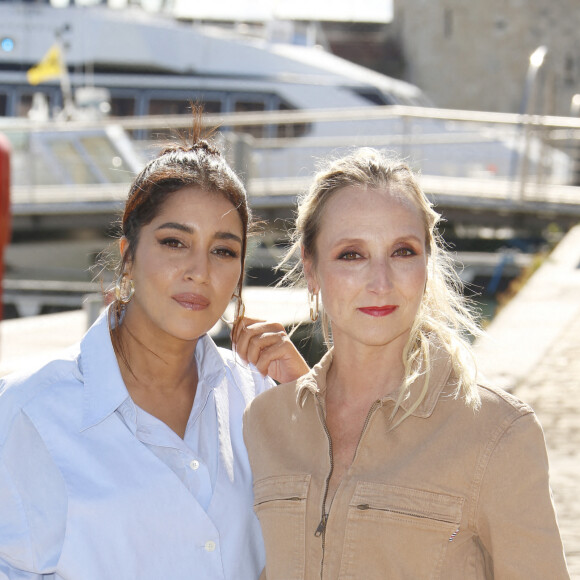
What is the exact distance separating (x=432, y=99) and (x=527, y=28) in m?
3.64

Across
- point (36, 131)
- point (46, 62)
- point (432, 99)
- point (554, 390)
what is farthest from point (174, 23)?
point (554, 390)

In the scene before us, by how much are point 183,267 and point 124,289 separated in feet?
0.63

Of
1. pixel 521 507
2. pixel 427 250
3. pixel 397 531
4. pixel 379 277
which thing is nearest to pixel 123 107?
pixel 427 250

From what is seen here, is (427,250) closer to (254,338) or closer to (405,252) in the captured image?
(405,252)

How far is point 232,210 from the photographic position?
87.5 inches

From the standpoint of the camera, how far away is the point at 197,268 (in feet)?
6.99

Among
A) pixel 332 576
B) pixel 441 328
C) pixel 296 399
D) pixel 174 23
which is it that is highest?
pixel 174 23

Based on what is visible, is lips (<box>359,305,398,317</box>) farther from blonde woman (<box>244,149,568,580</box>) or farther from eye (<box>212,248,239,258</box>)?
eye (<box>212,248,239,258</box>)

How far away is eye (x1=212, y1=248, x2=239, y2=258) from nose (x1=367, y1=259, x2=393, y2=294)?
461mm

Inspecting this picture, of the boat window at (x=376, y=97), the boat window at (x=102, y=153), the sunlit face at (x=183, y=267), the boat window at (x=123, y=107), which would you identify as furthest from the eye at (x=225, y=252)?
the boat window at (x=123, y=107)

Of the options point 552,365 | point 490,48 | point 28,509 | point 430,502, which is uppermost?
point 490,48

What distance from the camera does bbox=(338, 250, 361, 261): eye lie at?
1.90 metres

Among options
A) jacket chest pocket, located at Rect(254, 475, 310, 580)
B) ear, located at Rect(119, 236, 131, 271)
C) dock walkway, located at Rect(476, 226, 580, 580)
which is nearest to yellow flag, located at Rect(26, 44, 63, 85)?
dock walkway, located at Rect(476, 226, 580, 580)

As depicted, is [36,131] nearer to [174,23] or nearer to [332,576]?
[174,23]
